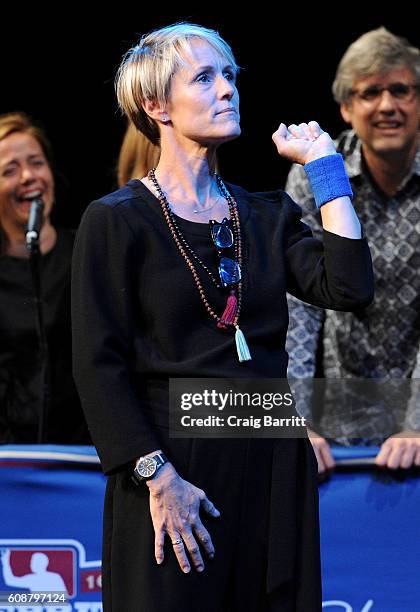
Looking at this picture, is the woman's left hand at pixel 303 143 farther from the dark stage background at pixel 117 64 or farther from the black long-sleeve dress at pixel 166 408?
the dark stage background at pixel 117 64

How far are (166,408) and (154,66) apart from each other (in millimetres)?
637

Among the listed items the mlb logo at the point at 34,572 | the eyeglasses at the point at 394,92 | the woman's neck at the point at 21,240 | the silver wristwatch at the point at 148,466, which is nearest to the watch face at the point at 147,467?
the silver wristwatch at the point at 148,466

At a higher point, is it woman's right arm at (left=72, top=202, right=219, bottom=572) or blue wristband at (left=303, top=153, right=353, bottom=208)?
blue wristband at (left=303, top=153, right=353, bottom=208)

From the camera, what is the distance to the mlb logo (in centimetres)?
271

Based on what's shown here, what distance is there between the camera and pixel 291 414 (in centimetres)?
208

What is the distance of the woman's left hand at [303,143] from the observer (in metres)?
2.07

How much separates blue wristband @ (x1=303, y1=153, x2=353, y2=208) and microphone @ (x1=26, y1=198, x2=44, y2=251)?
4.64 ft

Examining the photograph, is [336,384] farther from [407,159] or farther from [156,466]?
[156,466]

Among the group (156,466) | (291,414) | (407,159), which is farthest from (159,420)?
(407,159)

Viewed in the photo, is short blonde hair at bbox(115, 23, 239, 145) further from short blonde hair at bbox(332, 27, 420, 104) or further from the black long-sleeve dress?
short blonde hair at bbox(332, 27, 420, 104)

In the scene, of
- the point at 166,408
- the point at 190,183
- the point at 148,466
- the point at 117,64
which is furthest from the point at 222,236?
the point at 117,64

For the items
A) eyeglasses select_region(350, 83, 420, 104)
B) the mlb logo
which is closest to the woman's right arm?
the mlb logo

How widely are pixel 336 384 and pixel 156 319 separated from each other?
1.47 meters

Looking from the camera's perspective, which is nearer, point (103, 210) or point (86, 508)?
point (103, 210)
